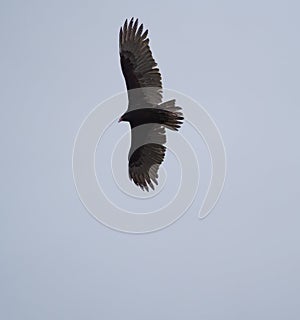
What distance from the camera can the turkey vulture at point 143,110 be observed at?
63.0 inches

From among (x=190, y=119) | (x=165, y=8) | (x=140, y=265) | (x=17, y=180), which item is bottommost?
(x=140, y=265)

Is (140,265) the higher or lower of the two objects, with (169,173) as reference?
lower

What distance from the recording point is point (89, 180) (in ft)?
5.46

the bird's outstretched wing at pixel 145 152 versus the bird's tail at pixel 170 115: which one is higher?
the bird's tail at pixel 170 115

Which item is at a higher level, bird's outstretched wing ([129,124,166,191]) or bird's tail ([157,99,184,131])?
bird's tail ([157,99,184,131])

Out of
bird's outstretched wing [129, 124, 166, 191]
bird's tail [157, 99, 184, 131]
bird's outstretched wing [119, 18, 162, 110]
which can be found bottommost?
bird's outstretched wing [129, 124, 166, 191]

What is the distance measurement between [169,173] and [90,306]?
0.55 meters

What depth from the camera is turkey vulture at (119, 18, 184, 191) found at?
1.60 metres

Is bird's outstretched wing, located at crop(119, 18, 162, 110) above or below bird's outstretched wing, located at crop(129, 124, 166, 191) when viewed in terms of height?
above

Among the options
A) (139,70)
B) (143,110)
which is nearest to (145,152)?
(143,110)

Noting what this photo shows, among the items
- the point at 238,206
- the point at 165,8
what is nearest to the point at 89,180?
the point at 238,206

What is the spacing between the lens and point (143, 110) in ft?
5.24

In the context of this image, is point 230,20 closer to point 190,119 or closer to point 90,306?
point 190,119

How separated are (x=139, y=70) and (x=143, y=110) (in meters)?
0.14
